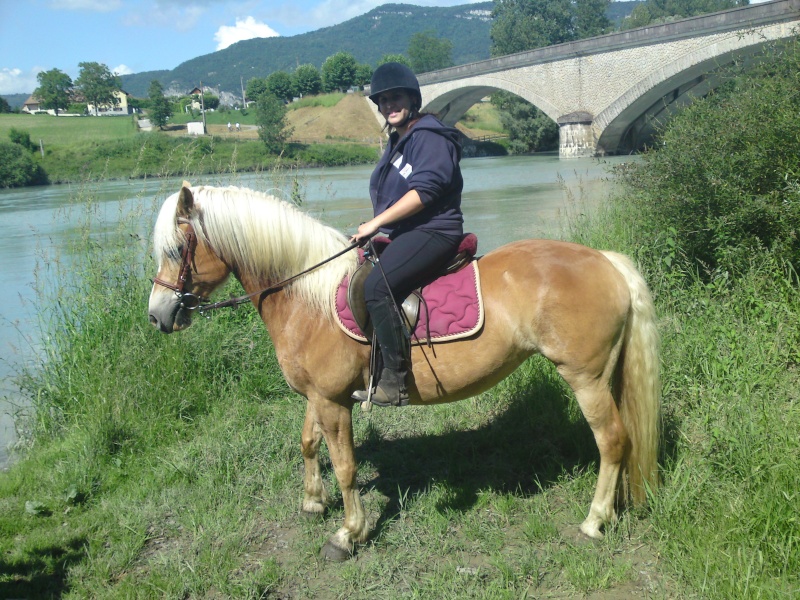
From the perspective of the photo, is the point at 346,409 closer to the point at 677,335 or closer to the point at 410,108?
the point at 410,108

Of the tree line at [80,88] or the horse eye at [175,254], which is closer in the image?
the horse eye at [175,254]

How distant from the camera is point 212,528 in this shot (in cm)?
351

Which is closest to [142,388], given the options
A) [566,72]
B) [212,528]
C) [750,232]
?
[212,528]

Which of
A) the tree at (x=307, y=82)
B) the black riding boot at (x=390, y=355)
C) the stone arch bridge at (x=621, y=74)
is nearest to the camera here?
the black riding boot at (x=390, y=355)

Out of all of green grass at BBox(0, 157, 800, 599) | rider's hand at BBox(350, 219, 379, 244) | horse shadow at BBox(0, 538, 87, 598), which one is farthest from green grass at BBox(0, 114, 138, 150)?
rider's hand at BBox(350, 219, 379, 244)

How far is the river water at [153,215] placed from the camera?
21.2 ft

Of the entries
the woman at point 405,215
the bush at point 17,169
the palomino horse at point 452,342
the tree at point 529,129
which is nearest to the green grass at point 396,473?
the palomino horse at point 452,342

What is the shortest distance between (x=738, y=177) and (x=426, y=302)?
3255 mm

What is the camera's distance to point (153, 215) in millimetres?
6594

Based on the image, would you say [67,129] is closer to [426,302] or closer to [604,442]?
[426,302]

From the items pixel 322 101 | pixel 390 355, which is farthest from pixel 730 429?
pixel 322 101

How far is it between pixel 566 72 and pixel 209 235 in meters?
43.9

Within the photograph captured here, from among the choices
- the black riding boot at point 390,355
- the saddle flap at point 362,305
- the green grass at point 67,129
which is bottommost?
the black riding boot at point 390,355

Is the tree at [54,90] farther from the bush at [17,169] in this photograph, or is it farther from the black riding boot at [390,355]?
the black riding boot at [390,355]
